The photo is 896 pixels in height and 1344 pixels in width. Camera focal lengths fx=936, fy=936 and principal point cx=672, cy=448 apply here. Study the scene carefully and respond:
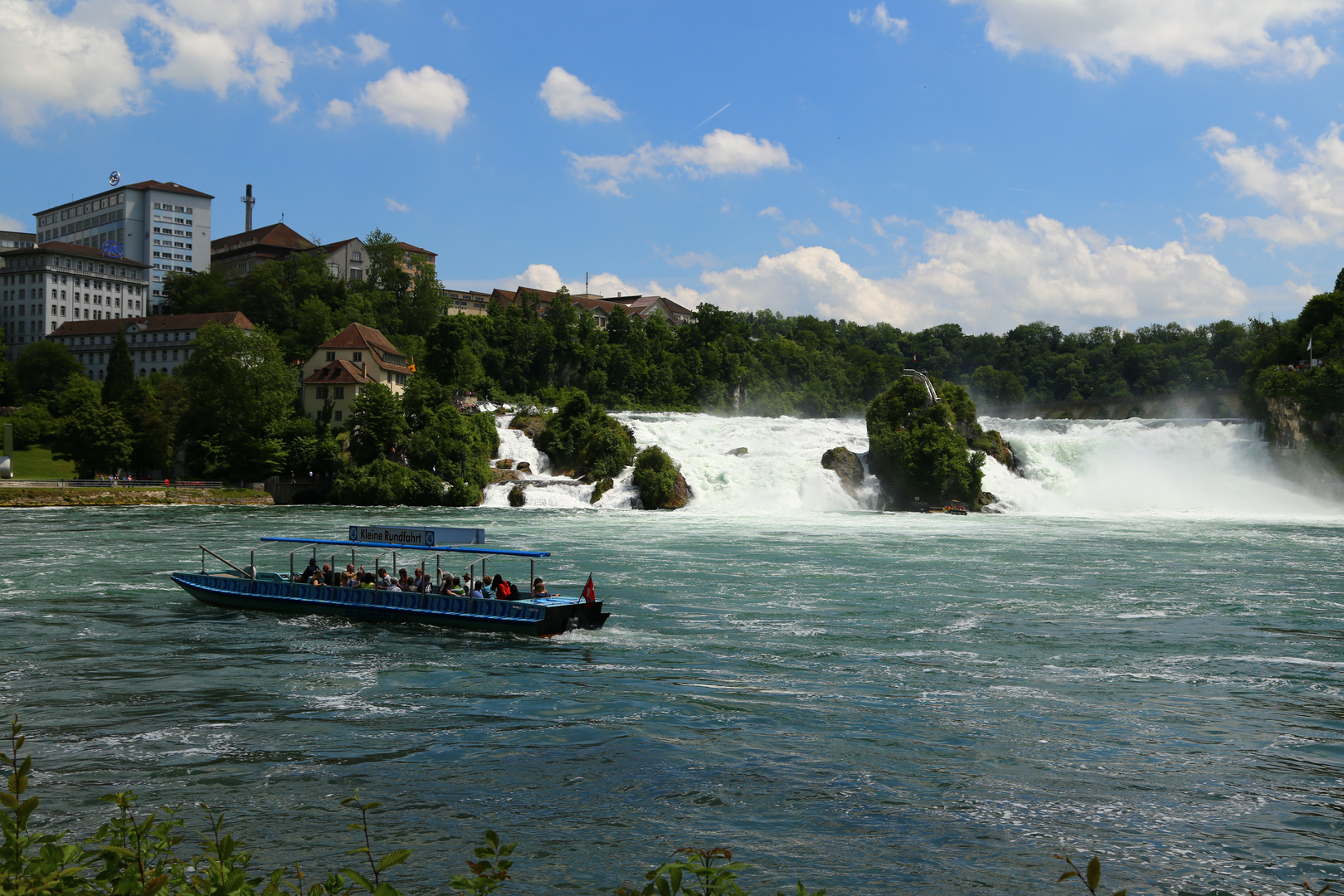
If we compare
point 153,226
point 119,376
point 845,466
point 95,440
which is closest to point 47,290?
point 153,226

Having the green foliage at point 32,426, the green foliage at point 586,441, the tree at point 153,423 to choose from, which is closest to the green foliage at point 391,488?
the green foliage at point 586,441

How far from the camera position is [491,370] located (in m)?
101

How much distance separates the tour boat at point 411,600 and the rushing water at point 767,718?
0.50m

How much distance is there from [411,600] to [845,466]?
4385cm

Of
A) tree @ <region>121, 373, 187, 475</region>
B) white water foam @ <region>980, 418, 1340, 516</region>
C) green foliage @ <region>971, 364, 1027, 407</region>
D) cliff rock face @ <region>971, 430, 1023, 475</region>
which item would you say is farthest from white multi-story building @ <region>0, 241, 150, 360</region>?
green foliage @ <region>971, 364, 1027, 407</region>

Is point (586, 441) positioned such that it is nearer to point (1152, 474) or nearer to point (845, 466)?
point (845, 466)

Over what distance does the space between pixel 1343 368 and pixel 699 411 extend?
62020mm

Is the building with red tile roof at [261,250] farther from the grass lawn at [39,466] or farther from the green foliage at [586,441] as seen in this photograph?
the green foliage at [586,441]

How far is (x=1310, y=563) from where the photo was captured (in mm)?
34875

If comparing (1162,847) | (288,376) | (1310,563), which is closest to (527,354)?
(288,376)

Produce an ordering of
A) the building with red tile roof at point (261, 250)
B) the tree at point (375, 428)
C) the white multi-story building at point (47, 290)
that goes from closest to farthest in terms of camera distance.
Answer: the tree at point (375, 428) < the white multi-story building at point (47, 290) < the building with red tile roof at point (261, 250)

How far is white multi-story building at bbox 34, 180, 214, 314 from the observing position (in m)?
144

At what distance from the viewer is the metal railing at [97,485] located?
61969mm

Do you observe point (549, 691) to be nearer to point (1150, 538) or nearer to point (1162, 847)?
point (1162, 847)
